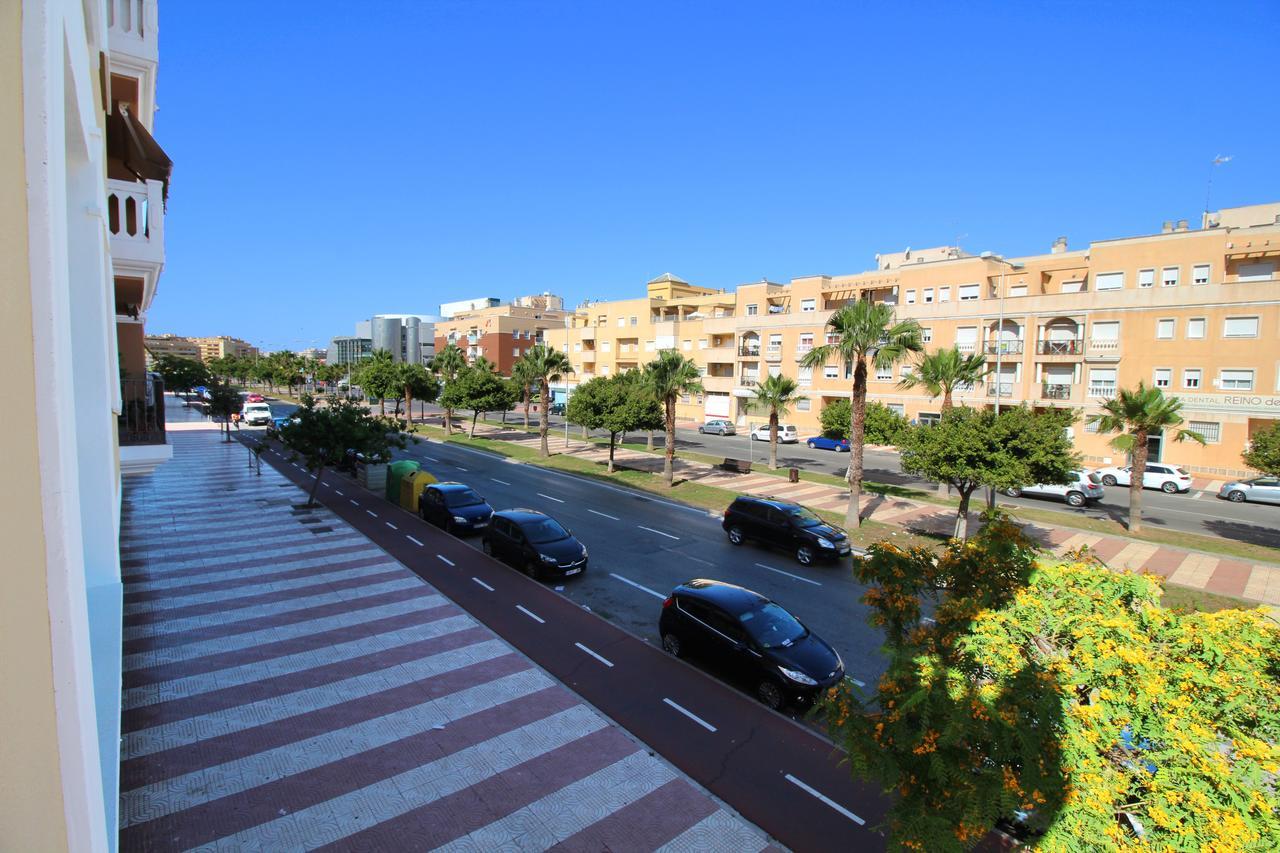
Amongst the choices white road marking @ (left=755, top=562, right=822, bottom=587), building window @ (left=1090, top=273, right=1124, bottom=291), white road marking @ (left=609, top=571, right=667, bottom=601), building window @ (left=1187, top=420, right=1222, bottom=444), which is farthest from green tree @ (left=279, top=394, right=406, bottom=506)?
building window @ (left=1090, top=273, right=1124, bottom=291)

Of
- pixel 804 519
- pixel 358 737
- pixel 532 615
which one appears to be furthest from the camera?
pixel 804 519

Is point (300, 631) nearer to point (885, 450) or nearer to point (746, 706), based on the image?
point (746, 706)

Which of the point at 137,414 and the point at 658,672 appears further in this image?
the point at 658,672

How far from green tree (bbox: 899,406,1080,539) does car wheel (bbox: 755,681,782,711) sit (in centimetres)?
1107

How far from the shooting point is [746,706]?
9938mm

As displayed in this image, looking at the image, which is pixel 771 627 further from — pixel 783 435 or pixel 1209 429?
pixel 783 435

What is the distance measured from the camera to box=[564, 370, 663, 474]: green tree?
2883 centimetres

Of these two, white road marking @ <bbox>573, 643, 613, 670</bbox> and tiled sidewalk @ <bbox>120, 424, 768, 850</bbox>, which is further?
white road marking @ <bbox>573, 643, 613, 670</bbox>

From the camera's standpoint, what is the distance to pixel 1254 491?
92.8 ft

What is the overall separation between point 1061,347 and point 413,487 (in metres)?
37.4

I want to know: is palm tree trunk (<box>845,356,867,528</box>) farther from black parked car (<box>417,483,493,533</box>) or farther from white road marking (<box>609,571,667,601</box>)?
black parked car (<box>417,483,493,533</box>)

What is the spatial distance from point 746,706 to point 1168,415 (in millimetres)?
19068

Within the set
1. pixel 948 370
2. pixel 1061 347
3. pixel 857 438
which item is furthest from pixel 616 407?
pixel 1061 347

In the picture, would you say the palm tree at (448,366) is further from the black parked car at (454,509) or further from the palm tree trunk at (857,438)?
the palm tree trunk at (857,438)
